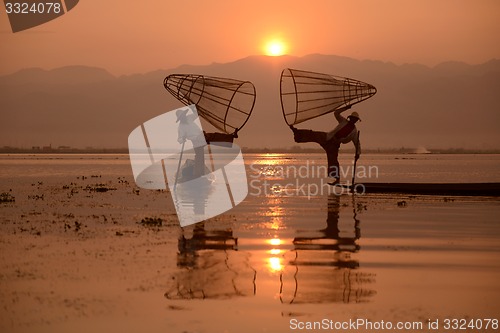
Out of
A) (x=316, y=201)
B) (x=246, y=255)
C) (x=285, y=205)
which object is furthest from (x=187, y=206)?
(x=246, y=255)

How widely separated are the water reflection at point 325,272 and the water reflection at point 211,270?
27.7 inches

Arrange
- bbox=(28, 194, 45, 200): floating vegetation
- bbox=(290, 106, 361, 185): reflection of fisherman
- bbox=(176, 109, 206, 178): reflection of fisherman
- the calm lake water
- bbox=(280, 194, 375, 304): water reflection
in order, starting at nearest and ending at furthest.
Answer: the calm lake water, bbox=(280, 194, 375, 304): water reflection, bbox=(28, 194, 45, 200): floating vegetation, bbox=(290, 106, 361, 185): reflection of fisherman, bbox=(176, 109, 206, 178): reflection of fisherman

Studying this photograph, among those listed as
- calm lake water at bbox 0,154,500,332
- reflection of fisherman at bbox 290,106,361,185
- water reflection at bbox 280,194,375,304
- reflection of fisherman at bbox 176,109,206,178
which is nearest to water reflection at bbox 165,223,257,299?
calm lake water at bbox 0,154,500,332

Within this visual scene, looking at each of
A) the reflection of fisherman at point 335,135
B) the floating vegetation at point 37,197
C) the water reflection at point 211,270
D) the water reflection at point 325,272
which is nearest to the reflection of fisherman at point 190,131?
the reflection of fisherman at point 335,135

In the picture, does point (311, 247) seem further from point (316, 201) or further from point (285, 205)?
point (316, 201)

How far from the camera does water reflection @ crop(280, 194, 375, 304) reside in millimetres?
12414

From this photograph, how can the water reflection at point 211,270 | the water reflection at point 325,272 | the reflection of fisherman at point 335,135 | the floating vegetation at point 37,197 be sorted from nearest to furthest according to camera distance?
1. the water reflection at point 325,272
2. the water reflection at point 211,270
3. the floating vegetation at point 37,197
4. the reflection of fisherman at point 335,135

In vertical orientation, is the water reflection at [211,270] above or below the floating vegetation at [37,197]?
below

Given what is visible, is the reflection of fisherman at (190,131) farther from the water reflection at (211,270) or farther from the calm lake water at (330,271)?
the water reflection at (211,270)

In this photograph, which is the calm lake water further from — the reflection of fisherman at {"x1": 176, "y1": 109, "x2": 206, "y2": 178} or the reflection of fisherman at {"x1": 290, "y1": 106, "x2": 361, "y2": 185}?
the reflection of fisherman at {"x1": 176, "y1": 109, "x2": 206, "y2": 178}

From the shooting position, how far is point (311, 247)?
17.9m

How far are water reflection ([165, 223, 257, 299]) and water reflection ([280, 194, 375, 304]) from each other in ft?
2.31

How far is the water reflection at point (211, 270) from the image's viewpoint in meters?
12.7

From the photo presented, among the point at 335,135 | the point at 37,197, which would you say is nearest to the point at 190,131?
the point at 335,135
